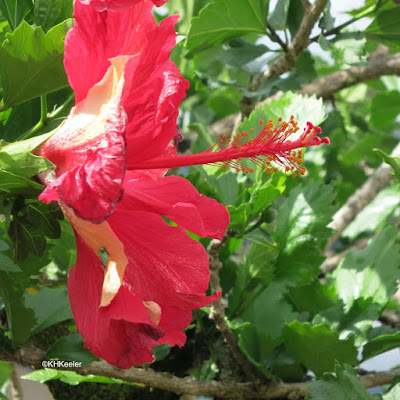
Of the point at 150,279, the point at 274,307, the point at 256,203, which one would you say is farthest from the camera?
the point at 274,307

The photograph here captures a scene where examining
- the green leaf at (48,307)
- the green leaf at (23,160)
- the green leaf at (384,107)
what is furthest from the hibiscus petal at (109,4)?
the green leaf at (384,107)

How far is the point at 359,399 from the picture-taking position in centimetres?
83

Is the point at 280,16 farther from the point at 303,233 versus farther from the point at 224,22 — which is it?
the point at 303,233

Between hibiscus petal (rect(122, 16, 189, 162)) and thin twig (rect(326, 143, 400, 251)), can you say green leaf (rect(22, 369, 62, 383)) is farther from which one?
thin twig (rect(326, 143, 400, 251))

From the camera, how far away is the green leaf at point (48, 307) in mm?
961

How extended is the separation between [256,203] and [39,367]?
0.39 meters

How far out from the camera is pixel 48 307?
98 centimetres

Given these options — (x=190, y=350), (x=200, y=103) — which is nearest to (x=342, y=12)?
(x=200, y=103)

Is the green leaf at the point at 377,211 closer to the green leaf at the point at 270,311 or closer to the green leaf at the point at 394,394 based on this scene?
the green leaf at the point at 270,311

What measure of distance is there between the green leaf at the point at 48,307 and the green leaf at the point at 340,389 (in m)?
0.38

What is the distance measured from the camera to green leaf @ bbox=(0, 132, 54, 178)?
57cm

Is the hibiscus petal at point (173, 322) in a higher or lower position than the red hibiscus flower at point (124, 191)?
lower

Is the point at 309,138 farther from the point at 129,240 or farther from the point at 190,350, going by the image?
the point at 190,350

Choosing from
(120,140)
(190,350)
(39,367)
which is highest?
(120,140)
